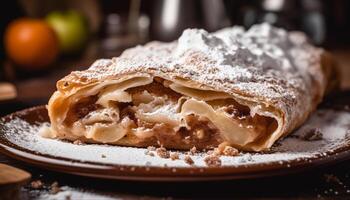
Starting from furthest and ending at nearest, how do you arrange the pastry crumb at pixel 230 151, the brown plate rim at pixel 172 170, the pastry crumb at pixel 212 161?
1. the pastry crumb at pixel 230 151
2. the pastry crumb at pixel 212 161
3. the brown plate rim at pixel 172 170

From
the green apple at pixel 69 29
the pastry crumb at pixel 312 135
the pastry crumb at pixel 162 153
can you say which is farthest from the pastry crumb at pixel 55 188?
the green apple at pixel 69 29

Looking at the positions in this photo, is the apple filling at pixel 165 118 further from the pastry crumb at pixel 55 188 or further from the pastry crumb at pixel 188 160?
the pastry crumb at pixel 55 188

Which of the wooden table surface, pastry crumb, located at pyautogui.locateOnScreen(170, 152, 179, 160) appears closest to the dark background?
the wooden table surface

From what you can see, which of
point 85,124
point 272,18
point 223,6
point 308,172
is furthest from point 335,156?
point 223,6

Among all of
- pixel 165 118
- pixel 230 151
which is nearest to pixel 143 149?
pixel 165 118

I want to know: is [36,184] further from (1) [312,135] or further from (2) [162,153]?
(1) [312,135]

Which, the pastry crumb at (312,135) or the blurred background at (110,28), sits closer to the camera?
the pastry crumb at (312,135)
